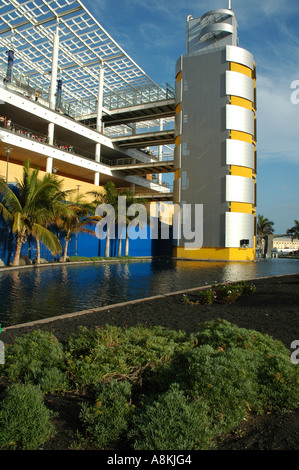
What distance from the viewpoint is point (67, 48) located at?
39938 millimetres

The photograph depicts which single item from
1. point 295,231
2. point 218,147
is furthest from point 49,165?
point 295,231

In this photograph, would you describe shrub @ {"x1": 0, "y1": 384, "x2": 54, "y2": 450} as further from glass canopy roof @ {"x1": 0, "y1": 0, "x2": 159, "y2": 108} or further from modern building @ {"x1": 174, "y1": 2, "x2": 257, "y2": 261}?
glass canopy roof @ {"x1": 0, "y1": 0, "x2": 159, "y2": 108}

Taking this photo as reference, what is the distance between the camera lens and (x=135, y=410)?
3025 millimetres

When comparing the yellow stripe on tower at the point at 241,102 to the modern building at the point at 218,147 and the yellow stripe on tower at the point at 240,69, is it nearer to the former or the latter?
the modern building at the point at 218,147

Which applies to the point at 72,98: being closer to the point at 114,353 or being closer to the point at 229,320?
the point at 229,320

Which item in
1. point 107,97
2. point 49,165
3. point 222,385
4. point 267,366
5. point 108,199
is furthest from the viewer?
point 107,97

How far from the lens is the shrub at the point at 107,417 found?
8.94ft

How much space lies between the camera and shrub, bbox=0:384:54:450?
257 cm

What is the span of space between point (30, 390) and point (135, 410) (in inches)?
37.3

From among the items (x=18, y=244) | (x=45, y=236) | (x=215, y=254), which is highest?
(x=45, y=236)

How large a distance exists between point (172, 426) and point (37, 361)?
208 centimetres

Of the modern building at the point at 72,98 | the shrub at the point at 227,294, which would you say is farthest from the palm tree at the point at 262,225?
the shrub at the point at 227,294
